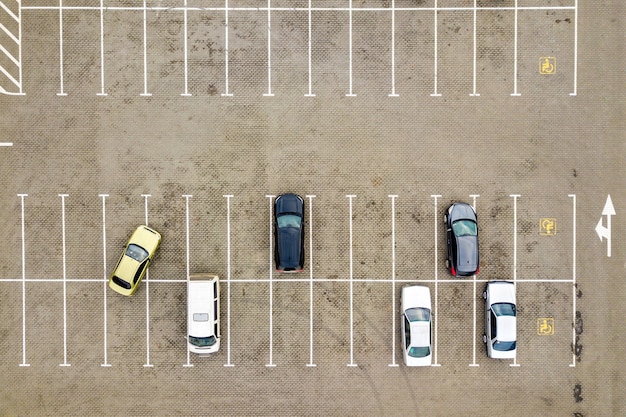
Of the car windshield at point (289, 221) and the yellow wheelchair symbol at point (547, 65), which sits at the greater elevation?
the yellow wheelchair symbol at point (547, 65)

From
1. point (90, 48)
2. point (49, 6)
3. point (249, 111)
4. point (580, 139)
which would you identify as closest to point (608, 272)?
point (580, 139)

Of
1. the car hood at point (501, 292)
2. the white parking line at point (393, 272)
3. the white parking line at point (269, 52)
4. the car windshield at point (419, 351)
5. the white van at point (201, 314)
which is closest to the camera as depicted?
the white van at point (201, 314)

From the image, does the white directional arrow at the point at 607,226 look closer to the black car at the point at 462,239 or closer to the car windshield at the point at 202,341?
Answer: the black car at the point at 462,239

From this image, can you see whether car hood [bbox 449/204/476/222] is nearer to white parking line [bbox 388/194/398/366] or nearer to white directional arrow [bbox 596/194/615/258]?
white parking line [bbox 388/194/398/366]

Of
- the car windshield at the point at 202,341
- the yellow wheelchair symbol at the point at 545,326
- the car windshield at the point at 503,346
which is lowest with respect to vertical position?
the car windshield at the point at 503,346

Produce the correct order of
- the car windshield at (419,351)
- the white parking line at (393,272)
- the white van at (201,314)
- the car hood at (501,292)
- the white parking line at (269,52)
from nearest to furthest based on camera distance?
the white van at (201,314) < the car windshield at (419,351) < the car hood at (501,292) < the white parking line at (269,52) < the white parking line at (393,272)

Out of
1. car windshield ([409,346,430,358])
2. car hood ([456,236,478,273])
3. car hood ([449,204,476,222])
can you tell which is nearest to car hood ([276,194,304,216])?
car hood ([449,204,476,222])

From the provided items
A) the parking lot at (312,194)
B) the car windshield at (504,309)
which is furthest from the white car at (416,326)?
the car windshield at (504,309)
